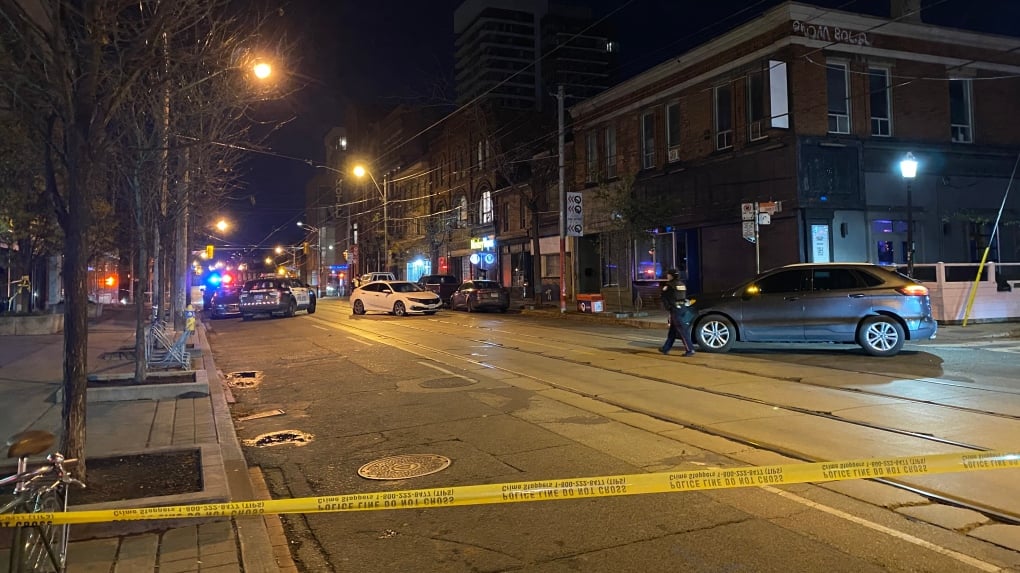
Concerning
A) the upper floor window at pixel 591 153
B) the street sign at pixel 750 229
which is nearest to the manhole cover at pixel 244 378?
the street sign at pixel 750 229

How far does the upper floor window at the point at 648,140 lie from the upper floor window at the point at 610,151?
223 cm

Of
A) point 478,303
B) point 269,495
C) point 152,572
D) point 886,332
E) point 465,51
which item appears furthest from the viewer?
point 465,51

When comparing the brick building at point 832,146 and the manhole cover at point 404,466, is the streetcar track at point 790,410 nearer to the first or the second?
the manhole cover at point 404,466

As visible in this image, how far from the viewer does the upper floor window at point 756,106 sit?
76.4 ft

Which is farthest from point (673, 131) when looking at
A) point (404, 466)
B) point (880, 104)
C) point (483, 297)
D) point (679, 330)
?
point (404, 466)

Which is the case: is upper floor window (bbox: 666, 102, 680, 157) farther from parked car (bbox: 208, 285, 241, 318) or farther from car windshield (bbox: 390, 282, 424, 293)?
parked car (bbox: 208, 285, 241, 318)

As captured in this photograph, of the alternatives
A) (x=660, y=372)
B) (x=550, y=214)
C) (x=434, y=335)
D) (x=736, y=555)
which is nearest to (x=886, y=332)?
(x=660, y=372)

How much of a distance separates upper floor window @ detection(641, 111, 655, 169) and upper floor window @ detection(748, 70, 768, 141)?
5.59m

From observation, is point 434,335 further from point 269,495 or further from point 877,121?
point 877,121

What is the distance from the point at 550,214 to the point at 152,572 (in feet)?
113

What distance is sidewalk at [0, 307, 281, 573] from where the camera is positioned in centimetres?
402

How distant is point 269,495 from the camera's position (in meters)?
5.58

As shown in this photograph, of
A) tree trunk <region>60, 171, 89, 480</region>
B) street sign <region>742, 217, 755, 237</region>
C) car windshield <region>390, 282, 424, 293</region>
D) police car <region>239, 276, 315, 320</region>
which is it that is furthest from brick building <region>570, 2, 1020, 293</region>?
tree trunk <region>60, 171, 89, 480</region>

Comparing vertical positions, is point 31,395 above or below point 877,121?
below
